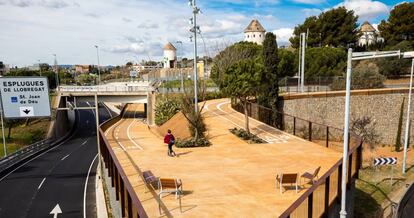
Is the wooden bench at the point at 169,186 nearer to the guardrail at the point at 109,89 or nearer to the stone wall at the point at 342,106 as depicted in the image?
→ the stone wall at the point at 342,106

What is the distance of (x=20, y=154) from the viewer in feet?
108

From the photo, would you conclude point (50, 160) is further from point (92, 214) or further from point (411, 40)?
point (411, 40)

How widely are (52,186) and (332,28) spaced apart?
2850 inches

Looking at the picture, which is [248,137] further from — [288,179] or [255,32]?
[255,32]

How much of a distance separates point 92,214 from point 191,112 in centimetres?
963

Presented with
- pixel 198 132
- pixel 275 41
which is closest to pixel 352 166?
pixel 198 132

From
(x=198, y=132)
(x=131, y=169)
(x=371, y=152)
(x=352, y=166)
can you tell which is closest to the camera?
(x=352, y=166)

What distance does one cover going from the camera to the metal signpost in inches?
1018

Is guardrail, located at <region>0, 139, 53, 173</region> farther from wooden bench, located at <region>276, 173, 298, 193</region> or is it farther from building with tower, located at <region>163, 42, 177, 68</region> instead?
building with tower, located at <region>163, 42, 177, 68</region>

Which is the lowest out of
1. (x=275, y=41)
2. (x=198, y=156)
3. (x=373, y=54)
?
(x=198, y=156)

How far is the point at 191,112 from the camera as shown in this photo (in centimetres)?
2453

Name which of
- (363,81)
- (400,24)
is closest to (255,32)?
(400,24)

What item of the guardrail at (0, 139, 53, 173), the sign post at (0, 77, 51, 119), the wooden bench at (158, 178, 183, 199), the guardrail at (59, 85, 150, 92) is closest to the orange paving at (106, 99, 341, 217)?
the wooden bench at (158, 178, 183, 199)

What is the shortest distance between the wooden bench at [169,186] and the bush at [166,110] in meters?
23.1
